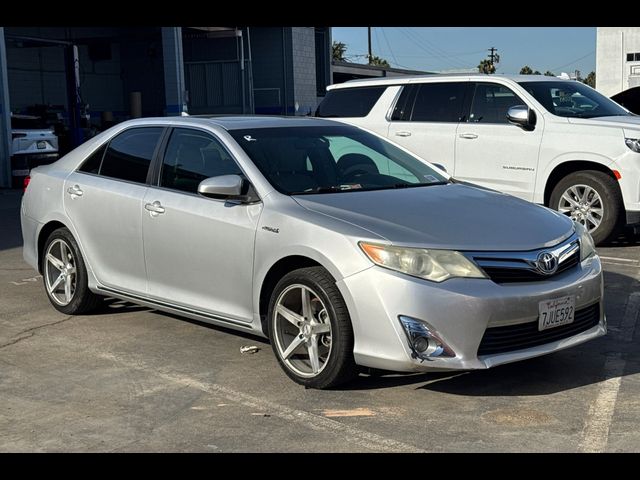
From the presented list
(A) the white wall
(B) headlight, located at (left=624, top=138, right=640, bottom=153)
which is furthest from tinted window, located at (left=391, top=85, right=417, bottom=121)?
(A) the white wall

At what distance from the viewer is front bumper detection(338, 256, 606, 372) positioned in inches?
180

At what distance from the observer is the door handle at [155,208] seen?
597cm

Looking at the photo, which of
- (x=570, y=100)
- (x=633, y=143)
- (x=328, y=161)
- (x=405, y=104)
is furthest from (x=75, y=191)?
(x=570, y=100)

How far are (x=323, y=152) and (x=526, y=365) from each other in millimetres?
1942

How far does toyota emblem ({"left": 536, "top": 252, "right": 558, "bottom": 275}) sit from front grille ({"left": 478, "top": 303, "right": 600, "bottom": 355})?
30 cm

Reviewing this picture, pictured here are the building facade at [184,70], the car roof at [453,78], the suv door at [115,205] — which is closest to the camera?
the suv door at [115,205]

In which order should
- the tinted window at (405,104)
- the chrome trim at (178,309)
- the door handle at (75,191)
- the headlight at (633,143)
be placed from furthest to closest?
the tinted window at (405,104) → the headlight at (633,143) → the door handle at (75,191) → the chrome trim at (178,309)

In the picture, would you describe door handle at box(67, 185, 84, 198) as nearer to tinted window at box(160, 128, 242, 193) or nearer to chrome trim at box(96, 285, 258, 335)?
chrome trim at box(96, 285, 258, 335)

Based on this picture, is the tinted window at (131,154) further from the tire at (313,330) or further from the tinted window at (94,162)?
the tire at (313,330)

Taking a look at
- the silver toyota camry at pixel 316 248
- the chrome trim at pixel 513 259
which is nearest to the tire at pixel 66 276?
the silver toyota camry at pixel 316 248

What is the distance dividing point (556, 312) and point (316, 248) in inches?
54.3
